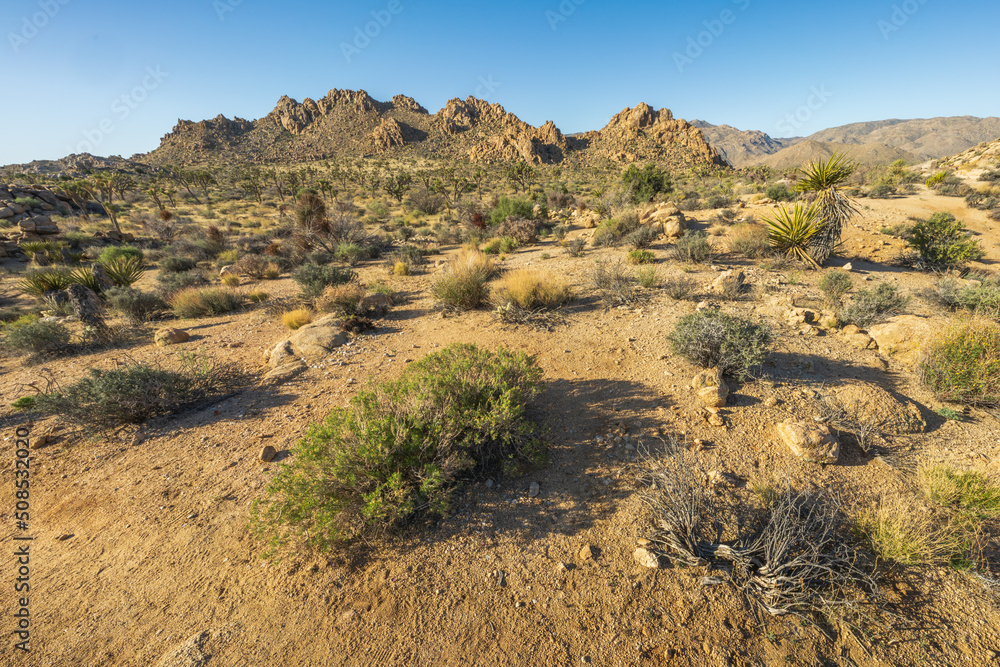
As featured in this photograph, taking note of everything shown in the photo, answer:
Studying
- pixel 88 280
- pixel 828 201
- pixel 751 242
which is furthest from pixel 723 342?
pixel 88 280

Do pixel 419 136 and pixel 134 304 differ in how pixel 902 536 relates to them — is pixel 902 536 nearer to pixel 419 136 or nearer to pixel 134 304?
pixel 134 304

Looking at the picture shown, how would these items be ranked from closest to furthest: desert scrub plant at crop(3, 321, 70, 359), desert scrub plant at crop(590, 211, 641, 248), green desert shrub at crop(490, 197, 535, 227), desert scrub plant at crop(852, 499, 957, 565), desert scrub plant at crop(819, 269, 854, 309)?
desert scrub plant at crop(852, 499, 957, 565) → desert scrub plant at crop(3, 321, 70, 359) → desert scrub plant at crop(819, 269, 854, 309) → desert scrub plant at crop(590, 211, 641, 248) → green desert shrub at crop(490, 197, 535, 227)

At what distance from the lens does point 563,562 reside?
9.21 feet

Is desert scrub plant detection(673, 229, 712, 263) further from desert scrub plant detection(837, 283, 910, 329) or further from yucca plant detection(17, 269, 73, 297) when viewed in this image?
yucca plant detection(17, 269, 73, 297)

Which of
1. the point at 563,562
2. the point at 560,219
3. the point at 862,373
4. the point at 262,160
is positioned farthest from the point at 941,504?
the point at 262,160

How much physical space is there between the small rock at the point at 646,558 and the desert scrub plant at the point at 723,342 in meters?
2.92

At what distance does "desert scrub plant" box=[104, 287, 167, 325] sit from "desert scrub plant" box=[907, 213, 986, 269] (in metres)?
19.9

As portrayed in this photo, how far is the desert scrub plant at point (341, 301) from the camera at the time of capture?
7.68 m

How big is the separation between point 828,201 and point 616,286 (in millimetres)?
6218

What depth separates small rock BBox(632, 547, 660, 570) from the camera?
273 centimetres

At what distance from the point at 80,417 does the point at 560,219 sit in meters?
16.6

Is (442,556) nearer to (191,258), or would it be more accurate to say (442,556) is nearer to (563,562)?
(563,562)

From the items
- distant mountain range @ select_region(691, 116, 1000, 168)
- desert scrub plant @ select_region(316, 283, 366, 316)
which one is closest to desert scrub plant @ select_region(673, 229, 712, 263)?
desert scrub plant @ select_region(316, 283, 366, 316)

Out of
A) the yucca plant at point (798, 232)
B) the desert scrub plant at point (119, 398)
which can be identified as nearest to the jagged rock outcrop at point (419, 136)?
the yucca plant at point (798, 232)
